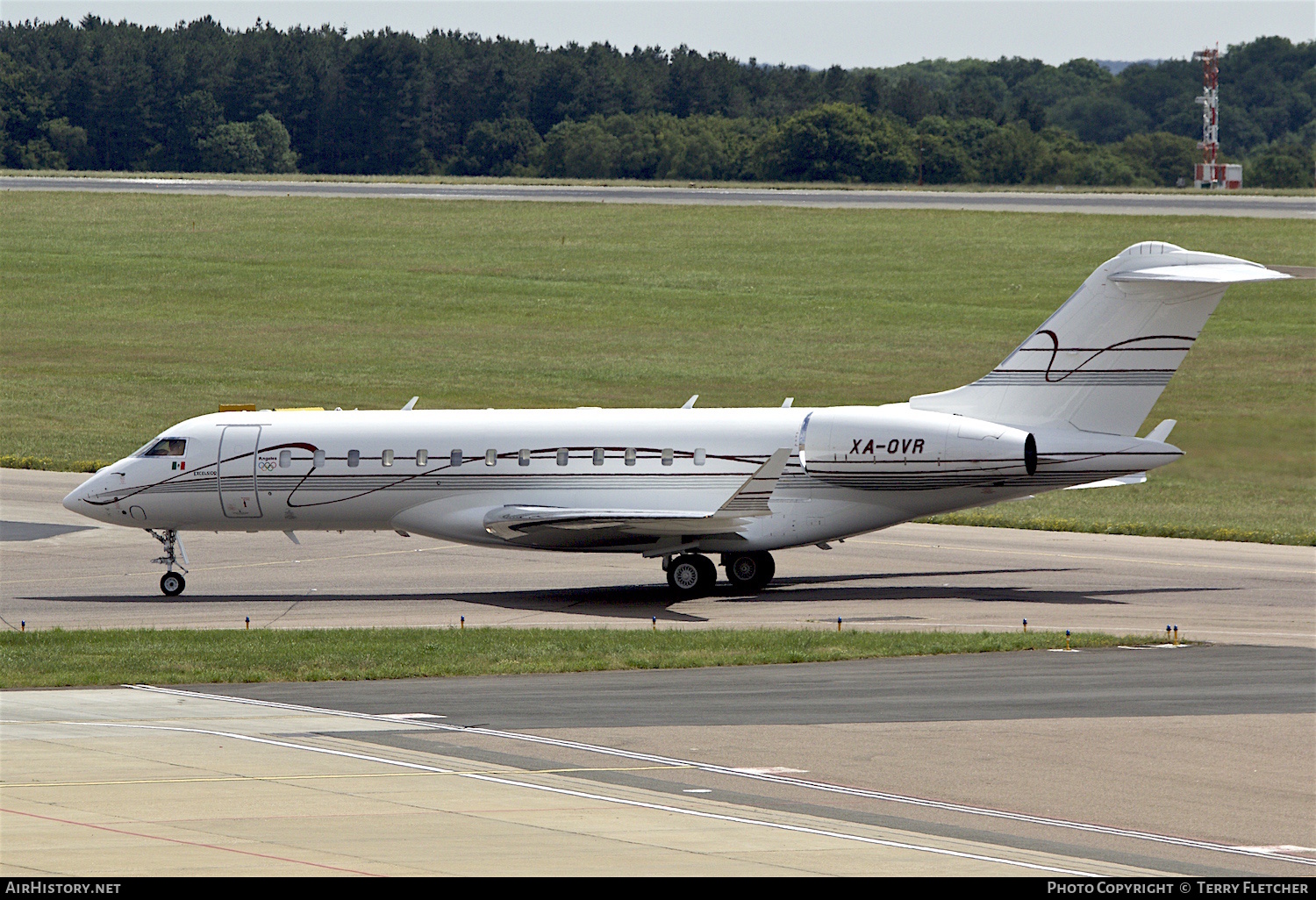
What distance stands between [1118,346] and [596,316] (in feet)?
136

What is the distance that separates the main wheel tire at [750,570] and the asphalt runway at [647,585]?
300mm

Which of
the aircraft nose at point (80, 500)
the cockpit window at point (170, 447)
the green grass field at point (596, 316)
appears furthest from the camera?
the green grass field at point (596, 316)

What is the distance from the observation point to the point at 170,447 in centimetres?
3161

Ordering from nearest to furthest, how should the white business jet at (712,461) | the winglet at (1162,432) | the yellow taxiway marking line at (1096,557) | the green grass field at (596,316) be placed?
1. the white business jet at (712,461)
2. the winglet at (1162,432)
3. the yellow taxiway marking line at (1096,557)
4. the green grass field at (596,316)

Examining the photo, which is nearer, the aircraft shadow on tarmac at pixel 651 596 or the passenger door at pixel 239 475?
the aircraft shadow on tarmac at pixel 651 596

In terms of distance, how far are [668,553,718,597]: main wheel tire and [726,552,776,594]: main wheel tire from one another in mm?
545

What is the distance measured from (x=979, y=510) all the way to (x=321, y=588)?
57.7ft

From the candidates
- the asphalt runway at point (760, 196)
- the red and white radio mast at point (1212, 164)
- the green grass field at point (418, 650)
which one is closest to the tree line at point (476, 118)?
the red and white radio mast at point (1212, 164)

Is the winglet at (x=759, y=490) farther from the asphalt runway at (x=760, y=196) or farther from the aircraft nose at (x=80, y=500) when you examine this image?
the asphalt runway at (x=760, y=196)

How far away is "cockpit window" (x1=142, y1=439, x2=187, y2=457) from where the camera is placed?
31.6 m

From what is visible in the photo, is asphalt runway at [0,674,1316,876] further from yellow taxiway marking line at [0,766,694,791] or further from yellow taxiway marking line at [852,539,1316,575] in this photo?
yellow taxiway marking line at [852,539,1316,575]

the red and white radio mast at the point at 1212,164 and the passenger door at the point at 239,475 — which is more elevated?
the red and white radio mast at the point at 1212,164

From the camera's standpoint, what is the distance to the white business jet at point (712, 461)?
95.7 ft
